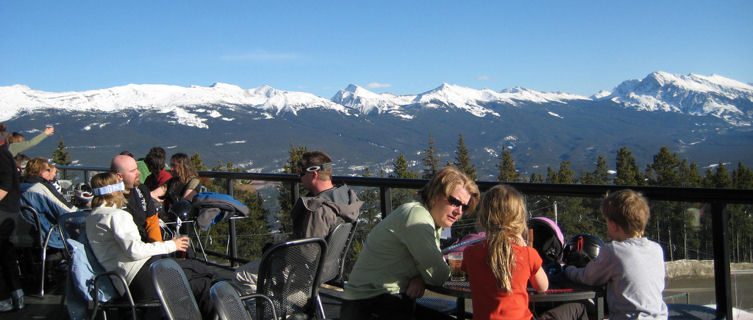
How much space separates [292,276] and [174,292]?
0.92 m

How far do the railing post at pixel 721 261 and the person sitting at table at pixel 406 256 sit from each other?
1499 mm

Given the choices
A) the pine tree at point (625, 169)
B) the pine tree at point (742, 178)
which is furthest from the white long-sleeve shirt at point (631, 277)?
the pine tree at point (625, 169)

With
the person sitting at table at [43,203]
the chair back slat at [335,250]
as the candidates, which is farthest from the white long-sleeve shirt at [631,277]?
the person sitting at table at [43,203]

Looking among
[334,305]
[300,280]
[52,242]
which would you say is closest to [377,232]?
[300,280]

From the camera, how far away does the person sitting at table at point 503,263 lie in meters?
2.63

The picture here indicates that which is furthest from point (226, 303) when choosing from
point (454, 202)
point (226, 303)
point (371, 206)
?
point (371, 206)

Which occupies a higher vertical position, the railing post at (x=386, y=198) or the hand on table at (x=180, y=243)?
the railing post at (x=386, y=198)

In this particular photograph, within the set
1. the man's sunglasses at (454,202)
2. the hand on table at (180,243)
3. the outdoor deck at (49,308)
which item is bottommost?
the outdoor deck at (49,308)

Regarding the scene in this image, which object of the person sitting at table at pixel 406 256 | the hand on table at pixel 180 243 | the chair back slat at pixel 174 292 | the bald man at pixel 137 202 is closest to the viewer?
the chair back slat at pixel 174 292

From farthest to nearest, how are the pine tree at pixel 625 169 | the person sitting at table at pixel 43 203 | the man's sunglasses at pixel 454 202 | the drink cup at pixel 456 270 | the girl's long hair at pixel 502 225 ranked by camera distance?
the pine tree at pixel 625 169, the person sitting at table at pixel 43 203, the drink cup at pixel 456 270, the man's sunglasses at pixel 454 202, the girl's long hair at pixel 502 225

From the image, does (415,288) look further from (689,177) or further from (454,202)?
(689,177)

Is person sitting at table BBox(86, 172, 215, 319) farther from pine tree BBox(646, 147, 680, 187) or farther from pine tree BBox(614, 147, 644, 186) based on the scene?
pine tree BBox(614, 147, 644, 186)

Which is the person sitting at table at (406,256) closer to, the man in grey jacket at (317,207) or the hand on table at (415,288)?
the hand on table at (415,288)

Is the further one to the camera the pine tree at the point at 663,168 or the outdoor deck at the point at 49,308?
the pine tree at the point at 663,168
